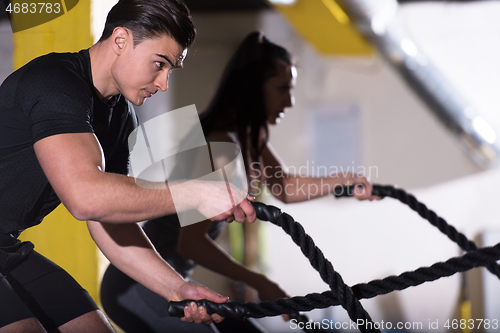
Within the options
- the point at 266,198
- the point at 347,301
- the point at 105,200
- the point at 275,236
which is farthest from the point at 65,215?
the point at 275,236

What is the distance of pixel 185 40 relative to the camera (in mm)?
504

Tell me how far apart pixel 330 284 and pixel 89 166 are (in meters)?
0.32

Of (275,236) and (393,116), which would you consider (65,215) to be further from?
(393,116)

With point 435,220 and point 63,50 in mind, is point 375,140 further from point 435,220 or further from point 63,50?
point 63,50

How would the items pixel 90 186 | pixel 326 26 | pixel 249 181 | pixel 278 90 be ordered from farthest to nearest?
1. pixel 326 26
2. pixel 249 181
3. pixel 278 90
4. pixel 90 186

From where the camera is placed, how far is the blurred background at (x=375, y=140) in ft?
5.05

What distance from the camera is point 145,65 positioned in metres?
0.50

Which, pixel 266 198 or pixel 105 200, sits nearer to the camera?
pixel 105 200

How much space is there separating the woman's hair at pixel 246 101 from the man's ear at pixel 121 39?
1.14 feet

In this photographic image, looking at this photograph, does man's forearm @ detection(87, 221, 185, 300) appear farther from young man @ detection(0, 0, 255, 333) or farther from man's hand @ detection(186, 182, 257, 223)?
man's hand @ detection(186, 182, 257, 223)

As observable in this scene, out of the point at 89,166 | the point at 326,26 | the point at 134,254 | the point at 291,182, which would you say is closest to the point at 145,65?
the point at 89,166

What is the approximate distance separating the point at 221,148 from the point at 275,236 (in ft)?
3.17

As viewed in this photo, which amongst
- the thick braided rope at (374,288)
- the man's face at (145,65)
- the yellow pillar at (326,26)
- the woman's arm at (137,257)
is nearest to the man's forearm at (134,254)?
the woman's arm at (137,257)

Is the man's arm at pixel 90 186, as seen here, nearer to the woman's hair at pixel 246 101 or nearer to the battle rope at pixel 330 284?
the battle rope at pixel 330 284
